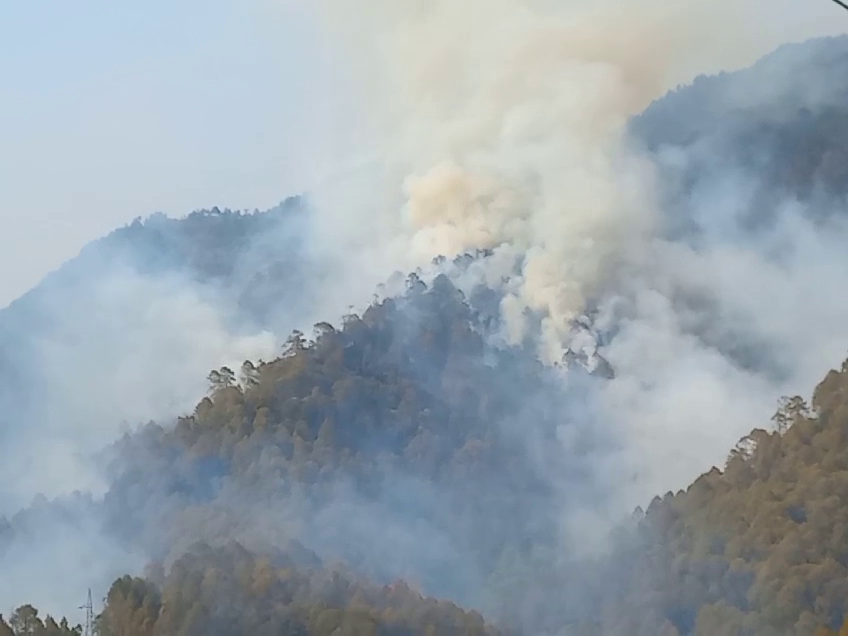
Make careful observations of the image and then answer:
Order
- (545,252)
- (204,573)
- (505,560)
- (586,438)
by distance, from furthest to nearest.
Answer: (545,252), (586,438), (505,560), (204,573)

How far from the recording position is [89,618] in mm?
42062

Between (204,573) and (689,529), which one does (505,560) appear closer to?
(689,529)

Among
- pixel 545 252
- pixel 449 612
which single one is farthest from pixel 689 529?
pixel 545 252

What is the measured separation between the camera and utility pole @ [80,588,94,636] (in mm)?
39369

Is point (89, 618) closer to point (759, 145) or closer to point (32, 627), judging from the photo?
point (32, 627)

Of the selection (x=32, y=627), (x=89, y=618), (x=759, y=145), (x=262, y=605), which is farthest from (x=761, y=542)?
(x=759, y=145)

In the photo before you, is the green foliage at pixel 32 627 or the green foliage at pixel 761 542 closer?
the green foliage at pixel 32 627

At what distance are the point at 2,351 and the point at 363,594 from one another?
4789cm

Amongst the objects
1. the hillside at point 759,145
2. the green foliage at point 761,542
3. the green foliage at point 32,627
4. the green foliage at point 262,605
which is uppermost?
the hillside at point 759,145

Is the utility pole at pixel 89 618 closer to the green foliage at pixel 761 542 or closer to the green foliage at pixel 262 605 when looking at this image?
the green foliage at pixel 262 605

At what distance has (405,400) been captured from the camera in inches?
2520

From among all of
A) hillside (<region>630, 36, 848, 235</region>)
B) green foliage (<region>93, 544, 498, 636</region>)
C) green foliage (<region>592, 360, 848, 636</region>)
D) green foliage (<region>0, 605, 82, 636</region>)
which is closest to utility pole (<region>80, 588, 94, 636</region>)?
green foliage (<region>93, 544, 498, 636</region>)

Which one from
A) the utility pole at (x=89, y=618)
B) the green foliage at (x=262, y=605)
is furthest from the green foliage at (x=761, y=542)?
the utility pole at (x=89, y=618)

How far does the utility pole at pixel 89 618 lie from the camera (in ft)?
A: 129
